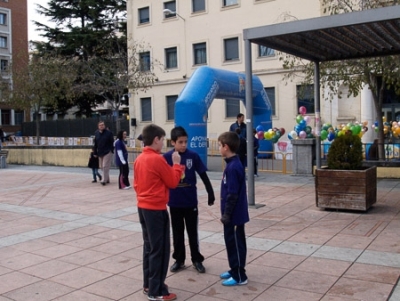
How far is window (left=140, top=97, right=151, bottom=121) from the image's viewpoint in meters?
34.1

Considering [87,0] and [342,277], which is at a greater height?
[87,0]

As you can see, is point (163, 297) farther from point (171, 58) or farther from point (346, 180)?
point (171, 58)

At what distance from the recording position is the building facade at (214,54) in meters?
26.8

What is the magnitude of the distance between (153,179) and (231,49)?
26462 mm

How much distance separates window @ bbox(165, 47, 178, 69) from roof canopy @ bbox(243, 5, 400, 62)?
21842 millimetres

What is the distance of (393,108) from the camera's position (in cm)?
2602

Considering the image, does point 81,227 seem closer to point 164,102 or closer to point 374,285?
point 374,285

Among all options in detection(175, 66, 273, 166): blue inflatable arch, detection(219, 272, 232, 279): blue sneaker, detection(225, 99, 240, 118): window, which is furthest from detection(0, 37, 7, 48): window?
detection(219, 272, 232, 279): blue sneaker

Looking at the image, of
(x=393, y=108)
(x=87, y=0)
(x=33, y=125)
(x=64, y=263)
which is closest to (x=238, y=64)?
(x=393, y=108)

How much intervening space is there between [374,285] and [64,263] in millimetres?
3729

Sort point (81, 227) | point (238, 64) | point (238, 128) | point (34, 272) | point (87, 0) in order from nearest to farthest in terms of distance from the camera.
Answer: point (34, 272) → point (81, 227) → point (238, 128) → point (238, 64) → point (87, 0)

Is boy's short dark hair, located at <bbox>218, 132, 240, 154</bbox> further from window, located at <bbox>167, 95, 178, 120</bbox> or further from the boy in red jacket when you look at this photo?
window, located at <bbox>167, 95, 178, 120</bbox>

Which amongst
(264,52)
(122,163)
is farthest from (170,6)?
(122,163)

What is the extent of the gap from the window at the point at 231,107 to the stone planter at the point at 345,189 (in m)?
21.4
